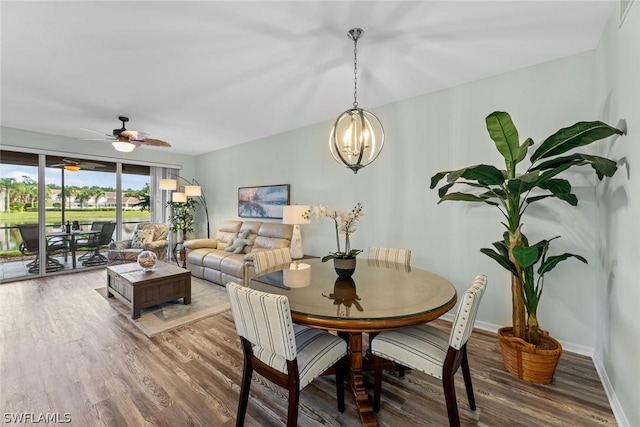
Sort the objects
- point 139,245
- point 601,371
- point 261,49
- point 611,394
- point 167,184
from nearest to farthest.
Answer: point 611,394 → point 601,371 → point 261,49 → point 139,245 → point 167,184

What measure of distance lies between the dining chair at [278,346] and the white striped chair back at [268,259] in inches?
38.1

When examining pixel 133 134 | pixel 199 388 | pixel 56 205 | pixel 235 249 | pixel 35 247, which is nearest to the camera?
pixel 199 388

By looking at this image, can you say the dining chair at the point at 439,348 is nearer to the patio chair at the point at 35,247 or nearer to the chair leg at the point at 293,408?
the chair leg at the point at 293,408

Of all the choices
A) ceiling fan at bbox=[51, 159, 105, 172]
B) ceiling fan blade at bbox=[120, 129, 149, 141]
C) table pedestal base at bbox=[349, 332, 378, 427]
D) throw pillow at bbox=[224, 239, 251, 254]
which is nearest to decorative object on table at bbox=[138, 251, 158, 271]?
throw pillow at bbox=[224, 239, 251, 254]

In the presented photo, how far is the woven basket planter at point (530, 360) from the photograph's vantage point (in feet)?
6.61

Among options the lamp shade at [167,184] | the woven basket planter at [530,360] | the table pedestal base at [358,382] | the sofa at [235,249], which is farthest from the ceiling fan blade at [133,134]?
the woven basket planter at [530,360]

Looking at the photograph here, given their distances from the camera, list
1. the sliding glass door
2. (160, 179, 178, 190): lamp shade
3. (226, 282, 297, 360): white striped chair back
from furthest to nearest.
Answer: (160, 179, 178, 190): lamp shade
the sliding glass door
(226, 282, 297, 360): white striped chair back

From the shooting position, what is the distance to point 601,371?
6.98 ft

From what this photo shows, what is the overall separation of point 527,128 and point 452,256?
1471mm

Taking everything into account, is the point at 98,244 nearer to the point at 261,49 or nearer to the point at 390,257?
the point at 261,49

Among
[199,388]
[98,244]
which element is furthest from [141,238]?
[199,388]

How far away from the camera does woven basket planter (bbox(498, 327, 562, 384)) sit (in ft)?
6.61

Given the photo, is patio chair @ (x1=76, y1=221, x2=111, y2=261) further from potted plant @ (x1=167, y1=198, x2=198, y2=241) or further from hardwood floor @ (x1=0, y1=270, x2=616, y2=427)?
hardwood floor @ (x1=0, y1=270, x2=616, y2=427)

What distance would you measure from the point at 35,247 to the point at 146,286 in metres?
3.48
